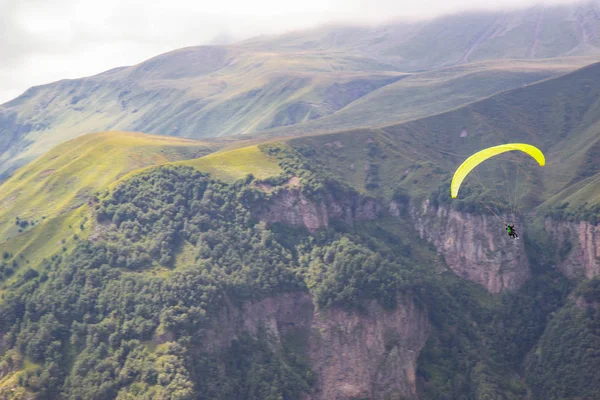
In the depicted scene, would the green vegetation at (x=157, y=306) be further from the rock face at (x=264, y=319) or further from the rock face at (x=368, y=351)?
the rock face at (x=368, y=351)

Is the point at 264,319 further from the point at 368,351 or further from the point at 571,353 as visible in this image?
the point at 571,353

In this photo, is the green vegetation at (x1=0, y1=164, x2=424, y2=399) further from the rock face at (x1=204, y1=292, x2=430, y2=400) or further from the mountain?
the rock face at (x1=204, y1=292, x2=430, y2=400)

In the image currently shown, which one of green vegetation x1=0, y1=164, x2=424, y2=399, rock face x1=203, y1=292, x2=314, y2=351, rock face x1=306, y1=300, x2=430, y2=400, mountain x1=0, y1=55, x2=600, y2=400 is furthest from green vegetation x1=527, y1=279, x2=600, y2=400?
rock face x1=203, y1=292, x2=314, y2=351

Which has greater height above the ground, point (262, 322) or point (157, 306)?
point (157, 306)

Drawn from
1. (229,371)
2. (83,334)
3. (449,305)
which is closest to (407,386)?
(449,305)

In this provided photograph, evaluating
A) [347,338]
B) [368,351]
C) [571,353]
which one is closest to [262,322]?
[347,338]

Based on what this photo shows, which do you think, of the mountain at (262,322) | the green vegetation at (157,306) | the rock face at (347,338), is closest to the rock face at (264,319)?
the rock face at (347,338)

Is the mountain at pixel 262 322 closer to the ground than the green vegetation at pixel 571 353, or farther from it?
farther from it

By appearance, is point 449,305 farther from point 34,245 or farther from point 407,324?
point 34,245
